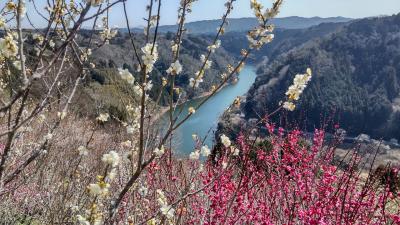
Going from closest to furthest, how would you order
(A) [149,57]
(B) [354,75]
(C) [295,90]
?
1. (A) [149,57]
2. (C) [295,90]
3. (B) [354,75]

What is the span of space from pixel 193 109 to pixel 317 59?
164 metres

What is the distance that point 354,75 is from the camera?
523 feet

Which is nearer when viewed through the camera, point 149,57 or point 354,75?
point 149,57

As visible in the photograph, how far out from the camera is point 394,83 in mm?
146875

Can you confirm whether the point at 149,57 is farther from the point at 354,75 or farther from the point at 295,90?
the point at 354,75

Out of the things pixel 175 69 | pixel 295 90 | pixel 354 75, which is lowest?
pixel 354 75

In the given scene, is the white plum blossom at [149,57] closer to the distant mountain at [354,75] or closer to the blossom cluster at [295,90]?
the blossom cluster at [295,90]

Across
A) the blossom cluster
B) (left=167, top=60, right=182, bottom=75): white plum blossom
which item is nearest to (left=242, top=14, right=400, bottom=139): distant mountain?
the blossom cluster

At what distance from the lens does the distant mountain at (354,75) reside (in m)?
134

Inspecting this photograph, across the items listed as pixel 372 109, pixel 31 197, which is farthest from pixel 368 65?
pixel 31 197

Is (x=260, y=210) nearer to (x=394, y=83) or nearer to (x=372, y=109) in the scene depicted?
(x=372, y=109)

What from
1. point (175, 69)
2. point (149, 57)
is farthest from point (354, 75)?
point (149, 57)

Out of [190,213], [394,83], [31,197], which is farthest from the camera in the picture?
[394,83]

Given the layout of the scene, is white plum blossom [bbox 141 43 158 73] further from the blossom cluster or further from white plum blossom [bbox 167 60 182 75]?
the blossom cluster
